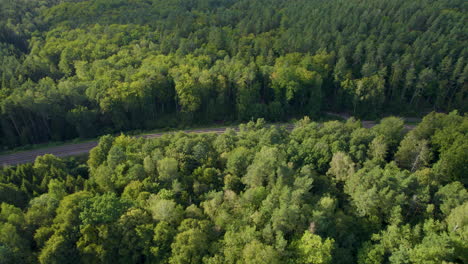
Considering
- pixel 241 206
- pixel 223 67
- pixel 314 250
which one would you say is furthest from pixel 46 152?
pixel 314 250

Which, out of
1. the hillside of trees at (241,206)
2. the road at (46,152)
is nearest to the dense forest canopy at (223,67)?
the road at (46,152)

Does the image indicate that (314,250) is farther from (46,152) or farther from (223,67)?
(46,152)

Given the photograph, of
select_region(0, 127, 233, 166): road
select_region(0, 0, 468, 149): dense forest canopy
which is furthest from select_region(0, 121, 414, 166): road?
select_region(0, 0, 468, 149): dense forest canopy

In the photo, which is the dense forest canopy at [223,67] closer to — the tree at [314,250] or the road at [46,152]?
the road at [46,152]

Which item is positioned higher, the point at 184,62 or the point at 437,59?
the point at 184,62

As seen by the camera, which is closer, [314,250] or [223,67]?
[314,250]

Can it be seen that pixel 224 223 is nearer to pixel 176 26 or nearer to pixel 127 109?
pixel 127 109

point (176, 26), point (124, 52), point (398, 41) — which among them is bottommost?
point (398, 41)

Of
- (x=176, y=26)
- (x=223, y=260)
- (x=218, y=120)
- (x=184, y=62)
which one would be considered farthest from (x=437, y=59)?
(x=223, y=260)
